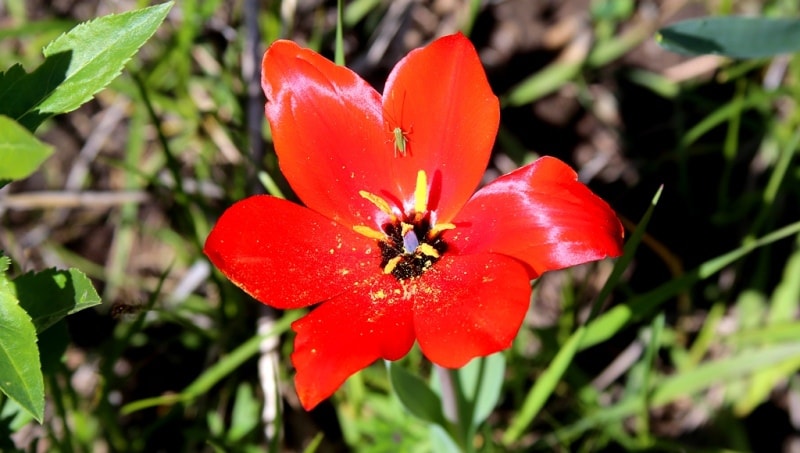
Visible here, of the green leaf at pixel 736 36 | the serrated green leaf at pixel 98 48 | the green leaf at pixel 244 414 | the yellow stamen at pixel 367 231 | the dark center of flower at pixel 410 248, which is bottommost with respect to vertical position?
the green leaf at pixel 244 414

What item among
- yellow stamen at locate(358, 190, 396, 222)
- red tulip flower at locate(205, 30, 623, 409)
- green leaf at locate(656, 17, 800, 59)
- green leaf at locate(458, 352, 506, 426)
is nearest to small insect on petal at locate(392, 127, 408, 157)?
red tulip flower at locate(205, 30, 623, 409)

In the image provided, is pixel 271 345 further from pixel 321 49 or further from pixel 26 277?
pixel 321 49

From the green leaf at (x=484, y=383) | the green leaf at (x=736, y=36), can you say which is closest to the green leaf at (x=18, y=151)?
the green leaf at (x=484, y=383)

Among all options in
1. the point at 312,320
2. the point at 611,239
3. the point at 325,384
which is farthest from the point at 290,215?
the point at 611,239

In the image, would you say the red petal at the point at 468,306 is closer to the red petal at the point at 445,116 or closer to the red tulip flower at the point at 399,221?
the red tulip flower at the point at 399,221

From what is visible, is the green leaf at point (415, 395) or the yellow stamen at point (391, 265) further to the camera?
the green leaf at point (415, 395)

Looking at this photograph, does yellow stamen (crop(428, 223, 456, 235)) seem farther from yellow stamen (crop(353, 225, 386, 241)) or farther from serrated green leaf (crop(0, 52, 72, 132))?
serrated green leaf (crop(0, 52, 72, 132))
